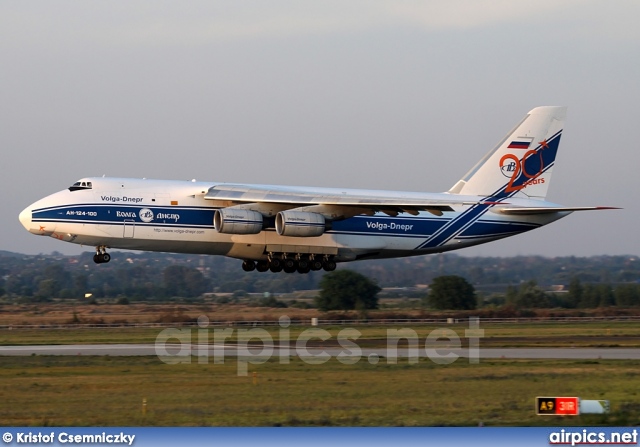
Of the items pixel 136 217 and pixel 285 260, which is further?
pixel 285 260

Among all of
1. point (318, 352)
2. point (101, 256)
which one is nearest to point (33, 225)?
point (101, 256)

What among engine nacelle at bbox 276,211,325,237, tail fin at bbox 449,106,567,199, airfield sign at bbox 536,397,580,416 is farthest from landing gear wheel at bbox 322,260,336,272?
airfield sign at bbox 536,397,580,416

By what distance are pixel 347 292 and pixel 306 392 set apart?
2834 cm

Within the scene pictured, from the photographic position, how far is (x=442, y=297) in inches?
1822

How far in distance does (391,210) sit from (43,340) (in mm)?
12162

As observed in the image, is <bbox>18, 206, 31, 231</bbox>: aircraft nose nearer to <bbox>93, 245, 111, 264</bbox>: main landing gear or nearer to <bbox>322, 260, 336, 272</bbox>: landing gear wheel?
<bbox>93, 245, 111, 264</bbox>: main landing gear

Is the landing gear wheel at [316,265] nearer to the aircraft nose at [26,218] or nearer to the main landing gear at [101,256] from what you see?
the main landing gear at [101,256]

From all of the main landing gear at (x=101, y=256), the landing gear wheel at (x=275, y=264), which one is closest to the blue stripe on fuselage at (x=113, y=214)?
the main landing gear at (x=101, y=256)

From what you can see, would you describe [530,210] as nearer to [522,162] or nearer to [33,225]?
[522,162]

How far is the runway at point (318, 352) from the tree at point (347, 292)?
745 inches

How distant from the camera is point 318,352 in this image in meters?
25.4

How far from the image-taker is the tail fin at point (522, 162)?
3722 centimetres

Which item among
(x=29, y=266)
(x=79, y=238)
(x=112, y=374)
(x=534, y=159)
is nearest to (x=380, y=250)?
(x=534, y=159)

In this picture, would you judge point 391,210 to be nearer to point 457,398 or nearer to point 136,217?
point 136,217
